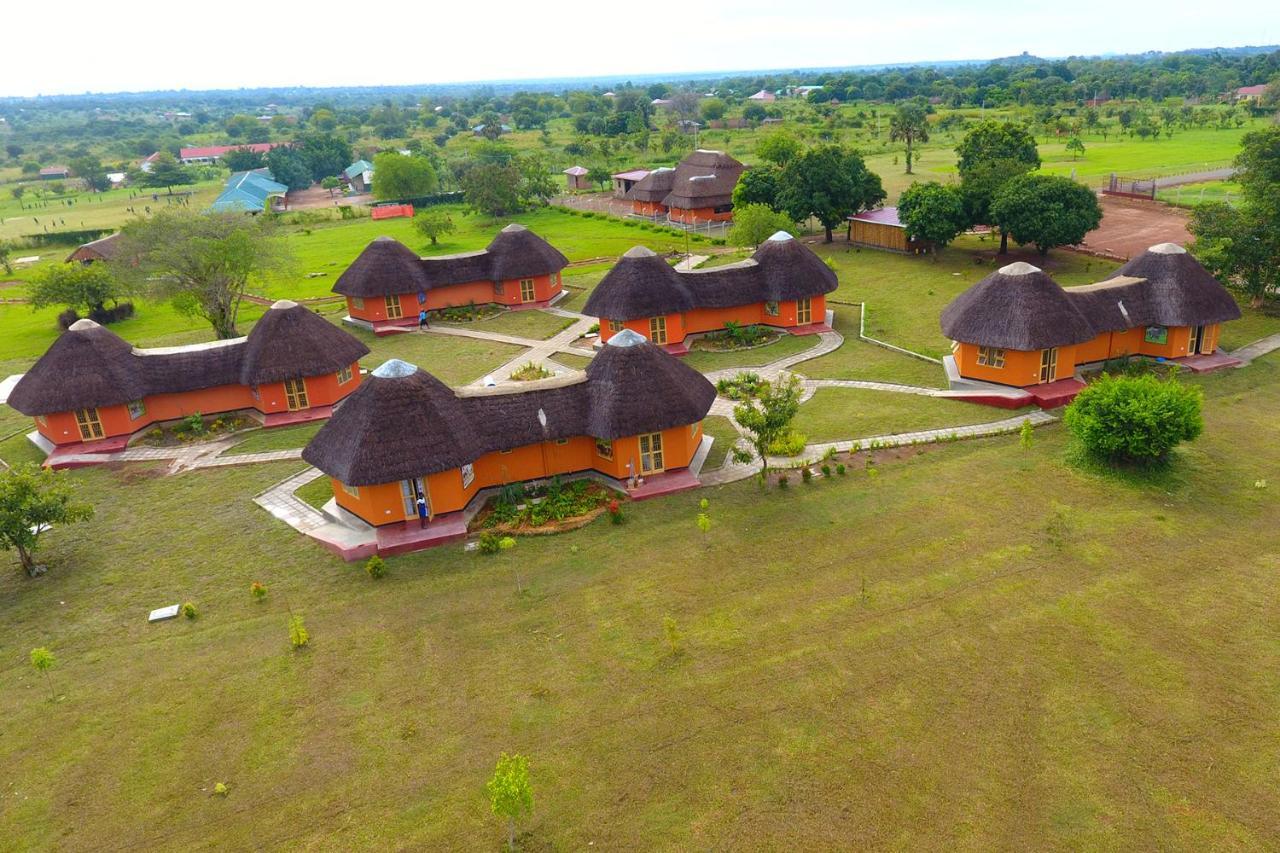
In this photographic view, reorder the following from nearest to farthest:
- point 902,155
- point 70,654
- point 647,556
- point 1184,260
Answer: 1. point 70,654
2. point 647,556
3. point 1184,260
4. point 902,155

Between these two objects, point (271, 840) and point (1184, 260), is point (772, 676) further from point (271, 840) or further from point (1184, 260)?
point (1184, 260)

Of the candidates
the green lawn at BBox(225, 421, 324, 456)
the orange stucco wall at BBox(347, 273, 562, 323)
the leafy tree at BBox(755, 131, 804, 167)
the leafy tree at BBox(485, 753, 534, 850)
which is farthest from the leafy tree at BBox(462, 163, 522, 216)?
the leafy tree at BBox(485, 753, 534, 850)

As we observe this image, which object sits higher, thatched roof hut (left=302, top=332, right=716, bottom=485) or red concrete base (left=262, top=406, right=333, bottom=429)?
thatched roof hut (left=302, top=332, right=716, bottom=485)

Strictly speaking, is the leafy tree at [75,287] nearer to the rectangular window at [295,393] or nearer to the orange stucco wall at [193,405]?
the orange stucco wall at [193,405]

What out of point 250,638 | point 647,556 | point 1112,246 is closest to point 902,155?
point 1112,246

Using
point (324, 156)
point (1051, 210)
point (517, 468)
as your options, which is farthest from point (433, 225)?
point (324, 156)

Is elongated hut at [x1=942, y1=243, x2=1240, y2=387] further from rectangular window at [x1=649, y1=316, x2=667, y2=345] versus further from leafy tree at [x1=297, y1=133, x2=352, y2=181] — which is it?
leafy tree at [x1=297, y1=133, x2=352, y2=181]
